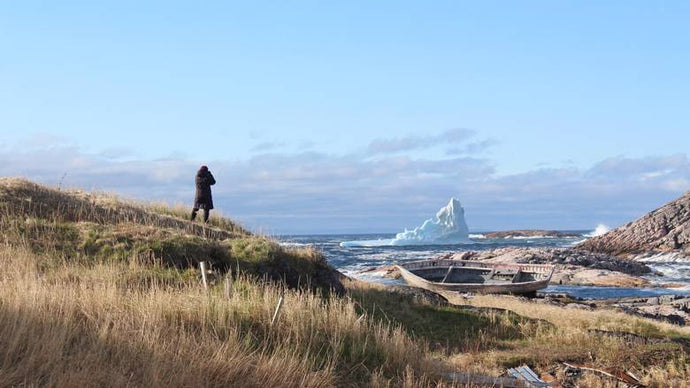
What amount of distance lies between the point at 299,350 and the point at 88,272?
5987 millimetres

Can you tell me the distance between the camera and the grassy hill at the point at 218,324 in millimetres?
7293

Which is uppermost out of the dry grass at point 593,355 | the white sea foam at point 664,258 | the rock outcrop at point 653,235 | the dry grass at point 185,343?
the rock outcrop at point 653,235

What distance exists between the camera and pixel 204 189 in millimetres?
24094

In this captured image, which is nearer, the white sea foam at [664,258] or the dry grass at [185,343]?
the dry grass at [185,343]

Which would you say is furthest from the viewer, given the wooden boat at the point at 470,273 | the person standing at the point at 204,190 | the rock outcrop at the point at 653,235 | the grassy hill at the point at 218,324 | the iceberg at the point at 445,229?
the iceberg at the point at 445,229

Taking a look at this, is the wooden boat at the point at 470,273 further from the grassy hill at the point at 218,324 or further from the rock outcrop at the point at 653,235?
the rock outcrop at the point at 653,235

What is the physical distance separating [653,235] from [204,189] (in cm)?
4776

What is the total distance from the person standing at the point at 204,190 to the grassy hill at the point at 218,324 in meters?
2.42

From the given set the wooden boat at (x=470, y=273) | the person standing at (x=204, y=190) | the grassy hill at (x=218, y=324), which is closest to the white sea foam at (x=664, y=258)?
the wooden boat at (x=470, y=273)

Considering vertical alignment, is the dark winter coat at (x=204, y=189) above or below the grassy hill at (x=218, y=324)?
above

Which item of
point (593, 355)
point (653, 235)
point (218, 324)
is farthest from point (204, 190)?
point (653, 235)

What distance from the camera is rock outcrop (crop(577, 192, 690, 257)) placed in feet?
189

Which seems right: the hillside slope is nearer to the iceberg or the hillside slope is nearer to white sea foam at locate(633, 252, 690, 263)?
white sea foam at locate(633, 252, 690, 263)

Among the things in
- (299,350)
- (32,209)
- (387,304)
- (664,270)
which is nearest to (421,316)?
(387,304)
